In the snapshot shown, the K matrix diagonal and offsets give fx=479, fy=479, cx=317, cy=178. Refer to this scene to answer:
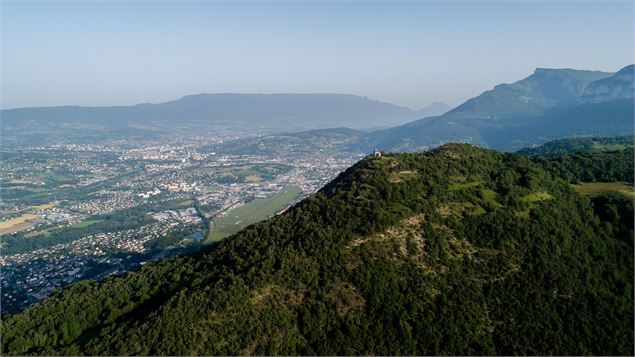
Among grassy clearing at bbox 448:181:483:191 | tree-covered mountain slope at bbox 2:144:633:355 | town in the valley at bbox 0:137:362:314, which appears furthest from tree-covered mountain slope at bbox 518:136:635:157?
town in the valley at bbox 0:137:362:314

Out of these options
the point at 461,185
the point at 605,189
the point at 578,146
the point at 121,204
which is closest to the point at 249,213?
the point at 121,204

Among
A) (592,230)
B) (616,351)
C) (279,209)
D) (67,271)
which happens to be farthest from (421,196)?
(279,209)

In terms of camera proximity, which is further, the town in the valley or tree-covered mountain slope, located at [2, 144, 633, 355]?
the town in the valley

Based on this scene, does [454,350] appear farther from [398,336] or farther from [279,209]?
[279,209]

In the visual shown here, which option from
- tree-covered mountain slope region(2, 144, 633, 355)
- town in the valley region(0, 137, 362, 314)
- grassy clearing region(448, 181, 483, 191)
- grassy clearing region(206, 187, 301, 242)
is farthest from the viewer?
grassy clearing region(206, 187, 301, 242)

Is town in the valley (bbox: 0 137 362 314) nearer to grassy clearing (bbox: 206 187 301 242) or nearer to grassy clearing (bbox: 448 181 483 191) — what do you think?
grassy clearing (bbox: 206 187 301 242)
